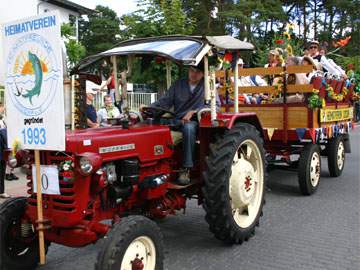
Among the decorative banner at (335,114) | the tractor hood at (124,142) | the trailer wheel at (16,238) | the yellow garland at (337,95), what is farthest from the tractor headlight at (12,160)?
the yellow garland at (337,95)

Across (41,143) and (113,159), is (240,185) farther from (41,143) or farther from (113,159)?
(41,143)

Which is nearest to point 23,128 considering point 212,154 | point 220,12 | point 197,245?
point 212,154

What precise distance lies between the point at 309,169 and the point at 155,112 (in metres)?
3.03

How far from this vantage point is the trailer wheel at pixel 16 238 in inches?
155

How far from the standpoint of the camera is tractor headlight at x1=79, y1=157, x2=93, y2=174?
3.53m

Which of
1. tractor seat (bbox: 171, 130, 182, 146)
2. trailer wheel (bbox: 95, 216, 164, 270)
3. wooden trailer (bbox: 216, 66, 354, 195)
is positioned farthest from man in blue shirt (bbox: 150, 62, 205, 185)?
wooden trailer (bbox: 216, 66, 354, 195)

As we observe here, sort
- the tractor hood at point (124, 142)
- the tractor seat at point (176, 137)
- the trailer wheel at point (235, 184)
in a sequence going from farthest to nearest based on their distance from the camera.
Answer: the tractor seat at point (176, 137) → the trailer wheel at point (235, 184) → the tractor hood at point (124, 142)

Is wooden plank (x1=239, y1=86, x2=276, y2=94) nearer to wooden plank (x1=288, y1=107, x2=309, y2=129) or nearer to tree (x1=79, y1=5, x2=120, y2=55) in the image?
wooden plank (x1=288, y1=107, x2=309, y2=129)

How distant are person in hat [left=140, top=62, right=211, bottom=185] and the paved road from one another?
2.56ft

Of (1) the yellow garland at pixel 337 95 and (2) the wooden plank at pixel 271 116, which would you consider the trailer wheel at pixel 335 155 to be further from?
(2) the wooden plank at pixel 271 116

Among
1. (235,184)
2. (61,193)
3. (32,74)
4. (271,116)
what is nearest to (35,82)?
(32,74)

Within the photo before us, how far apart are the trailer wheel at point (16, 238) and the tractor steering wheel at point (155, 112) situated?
173 cm

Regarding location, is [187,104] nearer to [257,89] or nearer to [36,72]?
[36,72]

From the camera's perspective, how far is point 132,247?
3547mm
